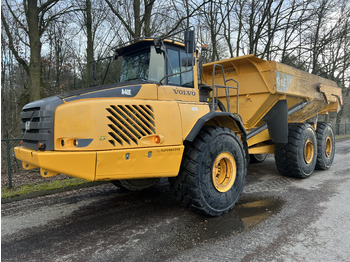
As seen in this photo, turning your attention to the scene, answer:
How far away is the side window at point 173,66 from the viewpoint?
3.88 meters

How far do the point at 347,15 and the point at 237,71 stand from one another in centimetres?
1524

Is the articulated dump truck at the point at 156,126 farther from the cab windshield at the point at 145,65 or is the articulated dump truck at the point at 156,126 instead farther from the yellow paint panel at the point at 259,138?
the yellow paint panel at the point at 259,138

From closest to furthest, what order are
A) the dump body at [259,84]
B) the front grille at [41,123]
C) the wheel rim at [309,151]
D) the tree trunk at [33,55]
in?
the front grille at [41,123], the dump body at [259,84], the wheel rim at [309,151], the tree trunk at [33,55]

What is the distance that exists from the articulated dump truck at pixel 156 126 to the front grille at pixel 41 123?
0.01m

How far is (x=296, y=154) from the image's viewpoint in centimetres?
617

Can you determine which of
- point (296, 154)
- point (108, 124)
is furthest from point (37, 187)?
point (296, 154)

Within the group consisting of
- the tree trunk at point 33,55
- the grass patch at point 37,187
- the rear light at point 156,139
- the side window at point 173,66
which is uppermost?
the tree trunk at point 33,55

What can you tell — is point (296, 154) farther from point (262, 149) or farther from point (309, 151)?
point (309, 151)

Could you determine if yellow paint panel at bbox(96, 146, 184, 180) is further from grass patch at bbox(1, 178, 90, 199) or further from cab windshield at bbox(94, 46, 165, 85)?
grass patch at bbox(1, 178, 90, 199)

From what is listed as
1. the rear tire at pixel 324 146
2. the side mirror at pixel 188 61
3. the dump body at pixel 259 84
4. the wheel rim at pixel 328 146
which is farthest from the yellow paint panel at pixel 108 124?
the wheel rim at pixel 328 146

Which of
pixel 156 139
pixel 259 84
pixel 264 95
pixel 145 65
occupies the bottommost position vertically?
pixel 156 139

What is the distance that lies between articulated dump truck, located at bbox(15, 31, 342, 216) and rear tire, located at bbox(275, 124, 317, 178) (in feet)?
3.61

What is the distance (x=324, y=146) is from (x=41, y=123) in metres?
7.29

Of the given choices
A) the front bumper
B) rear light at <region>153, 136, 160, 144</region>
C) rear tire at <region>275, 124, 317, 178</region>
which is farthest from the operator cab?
rear tire at <region>275, 124, 317, 178</region>
